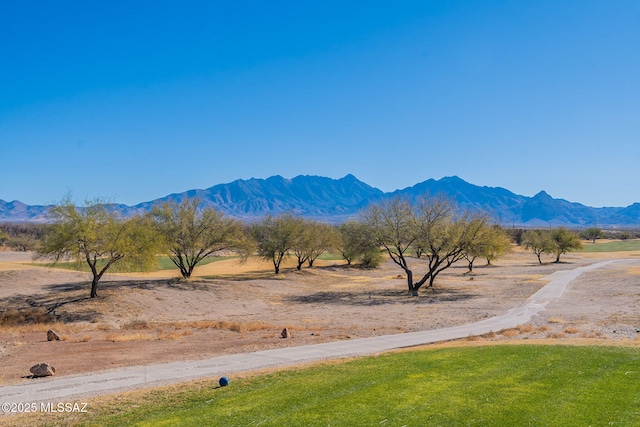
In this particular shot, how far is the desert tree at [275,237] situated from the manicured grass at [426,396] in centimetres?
4965

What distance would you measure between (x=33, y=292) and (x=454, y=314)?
118 feet

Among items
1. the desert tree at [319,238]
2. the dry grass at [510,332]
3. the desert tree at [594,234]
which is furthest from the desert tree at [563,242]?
the desert tree at [594,234]

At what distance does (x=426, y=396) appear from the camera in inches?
419

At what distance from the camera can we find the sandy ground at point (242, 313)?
21719 millimetres

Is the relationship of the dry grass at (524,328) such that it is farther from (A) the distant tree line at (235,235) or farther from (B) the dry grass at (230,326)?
(A) the distant tree line at (235,235)

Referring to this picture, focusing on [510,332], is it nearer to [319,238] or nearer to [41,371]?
[41,371]

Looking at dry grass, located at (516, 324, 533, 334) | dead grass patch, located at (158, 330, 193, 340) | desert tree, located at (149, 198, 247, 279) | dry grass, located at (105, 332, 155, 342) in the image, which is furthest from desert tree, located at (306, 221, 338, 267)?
dry grass, located at (516, 324, 533, 334)

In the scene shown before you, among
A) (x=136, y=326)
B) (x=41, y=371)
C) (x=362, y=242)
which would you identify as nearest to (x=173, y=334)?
(x=136, y=326)

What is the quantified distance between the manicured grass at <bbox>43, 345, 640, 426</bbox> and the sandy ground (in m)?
7.12

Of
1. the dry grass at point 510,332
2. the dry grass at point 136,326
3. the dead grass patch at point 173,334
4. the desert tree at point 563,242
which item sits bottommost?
the dry grass at point 510,332

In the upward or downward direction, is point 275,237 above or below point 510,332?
above

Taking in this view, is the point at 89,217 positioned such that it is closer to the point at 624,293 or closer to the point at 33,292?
the point at 33,292

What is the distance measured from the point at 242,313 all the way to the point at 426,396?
96.9 ft

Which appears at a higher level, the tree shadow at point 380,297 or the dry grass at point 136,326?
the dry grass at point 136,326
